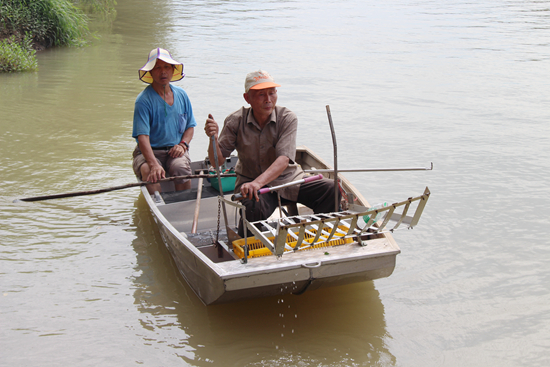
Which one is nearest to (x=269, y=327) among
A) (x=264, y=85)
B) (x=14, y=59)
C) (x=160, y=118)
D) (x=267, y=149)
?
(x=267, y=149)

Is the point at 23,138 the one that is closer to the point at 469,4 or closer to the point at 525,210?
the point at 525,210

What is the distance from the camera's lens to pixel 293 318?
3.81m

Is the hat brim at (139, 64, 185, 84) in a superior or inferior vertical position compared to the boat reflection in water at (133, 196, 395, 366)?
superior

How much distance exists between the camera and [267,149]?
3.92m

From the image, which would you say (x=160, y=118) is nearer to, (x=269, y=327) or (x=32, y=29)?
(x=269, y=327)

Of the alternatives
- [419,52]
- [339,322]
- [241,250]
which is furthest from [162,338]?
[419,52]

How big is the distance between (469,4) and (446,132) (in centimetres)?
1680

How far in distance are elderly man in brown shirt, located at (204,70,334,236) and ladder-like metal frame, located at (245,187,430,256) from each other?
0.19 meters

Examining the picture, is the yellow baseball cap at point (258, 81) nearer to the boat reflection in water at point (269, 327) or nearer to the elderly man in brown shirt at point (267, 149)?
the elderly man in brown shirt at point (267, 149)

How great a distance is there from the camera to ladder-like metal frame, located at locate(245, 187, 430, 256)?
3.02 m

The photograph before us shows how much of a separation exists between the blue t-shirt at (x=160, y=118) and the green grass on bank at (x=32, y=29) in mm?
7860

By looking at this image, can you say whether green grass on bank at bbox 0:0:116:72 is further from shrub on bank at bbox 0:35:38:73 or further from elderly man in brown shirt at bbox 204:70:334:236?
elderly man in brown shirt at bbox 204:70:334:236

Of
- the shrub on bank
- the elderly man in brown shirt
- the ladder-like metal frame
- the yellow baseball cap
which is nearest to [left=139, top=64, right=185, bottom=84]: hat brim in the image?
the elderly man in brown shirt

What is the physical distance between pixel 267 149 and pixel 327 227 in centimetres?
68
